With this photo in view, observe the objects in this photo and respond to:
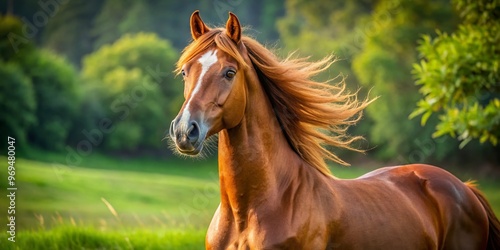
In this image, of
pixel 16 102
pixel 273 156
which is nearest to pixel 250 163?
pixel 273 156

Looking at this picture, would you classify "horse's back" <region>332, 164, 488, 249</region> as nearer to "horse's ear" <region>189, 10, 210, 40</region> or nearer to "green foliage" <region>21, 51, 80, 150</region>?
"horse's ear" <region>189, 10, 210, 40</region>

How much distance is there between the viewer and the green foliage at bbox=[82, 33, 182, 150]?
4138 centimetres

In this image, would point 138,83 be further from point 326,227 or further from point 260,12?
point 326,227

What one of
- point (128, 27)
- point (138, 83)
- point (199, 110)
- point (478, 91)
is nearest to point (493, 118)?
point (478, 91)

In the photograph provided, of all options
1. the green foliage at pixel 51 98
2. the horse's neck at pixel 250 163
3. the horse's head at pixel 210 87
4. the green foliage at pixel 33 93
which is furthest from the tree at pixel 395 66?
the horse's head at pixel 210 87

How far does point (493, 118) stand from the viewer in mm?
9547

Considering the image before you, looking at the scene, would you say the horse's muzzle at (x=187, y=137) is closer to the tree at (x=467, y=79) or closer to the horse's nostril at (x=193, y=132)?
the horse's nostril at (x=193, y=132)

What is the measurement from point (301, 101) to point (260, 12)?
57.1m

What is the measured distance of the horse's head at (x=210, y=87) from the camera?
4.18 metres

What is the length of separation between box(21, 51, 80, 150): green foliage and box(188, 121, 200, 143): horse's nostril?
34262 mm

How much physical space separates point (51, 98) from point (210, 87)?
37.8 meters

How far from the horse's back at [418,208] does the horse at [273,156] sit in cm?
1

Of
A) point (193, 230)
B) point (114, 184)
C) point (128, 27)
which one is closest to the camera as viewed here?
point (193, 230)

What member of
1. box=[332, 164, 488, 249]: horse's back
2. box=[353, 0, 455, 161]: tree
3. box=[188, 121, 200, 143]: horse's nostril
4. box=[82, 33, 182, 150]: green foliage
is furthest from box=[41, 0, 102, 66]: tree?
box=[188, 121, 200, 143]: horse's nostril
